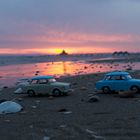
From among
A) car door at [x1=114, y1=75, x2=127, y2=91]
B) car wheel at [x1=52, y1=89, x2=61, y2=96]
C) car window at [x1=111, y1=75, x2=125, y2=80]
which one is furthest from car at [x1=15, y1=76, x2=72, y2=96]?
car door at [x1=114, y1=75, x2=127, y2=91]

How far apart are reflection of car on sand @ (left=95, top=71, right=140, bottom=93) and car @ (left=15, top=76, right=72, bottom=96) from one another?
2.28m

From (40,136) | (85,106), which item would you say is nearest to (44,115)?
(85,106)

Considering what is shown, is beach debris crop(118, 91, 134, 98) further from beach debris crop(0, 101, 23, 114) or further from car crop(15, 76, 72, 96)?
beach debris crop(0, 101, 23, 114)

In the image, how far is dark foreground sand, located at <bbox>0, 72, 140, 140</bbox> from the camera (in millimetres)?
14930

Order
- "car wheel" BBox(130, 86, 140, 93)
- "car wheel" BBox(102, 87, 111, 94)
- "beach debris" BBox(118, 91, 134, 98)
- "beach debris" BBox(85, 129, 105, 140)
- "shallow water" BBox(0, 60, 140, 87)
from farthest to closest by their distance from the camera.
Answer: "shallow water" BBox(0, 60, 140, 87) → "car wheel" BBox(102, 87, 111, 94) → "car wheel" BBox(130, 86, 140, 93) → "beach debris" BBox(118, 91, 134, 98) → "beach debris" BBox(85, 129, 105, 140)

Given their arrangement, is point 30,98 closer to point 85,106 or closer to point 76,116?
point 85,106

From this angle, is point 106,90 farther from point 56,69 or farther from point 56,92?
point 56,69

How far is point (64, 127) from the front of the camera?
53.7 ft

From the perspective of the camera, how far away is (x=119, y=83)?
2775cm

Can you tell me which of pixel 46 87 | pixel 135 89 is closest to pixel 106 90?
pixel 135 89

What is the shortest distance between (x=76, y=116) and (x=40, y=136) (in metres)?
4.21

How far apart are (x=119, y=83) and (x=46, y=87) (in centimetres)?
468

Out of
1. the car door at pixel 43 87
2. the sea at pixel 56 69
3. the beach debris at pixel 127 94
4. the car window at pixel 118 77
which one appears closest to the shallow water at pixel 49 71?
the sea at pixel 56 69

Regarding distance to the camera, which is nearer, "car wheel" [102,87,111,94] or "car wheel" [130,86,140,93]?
"car wheel" [130,86,140,93]
